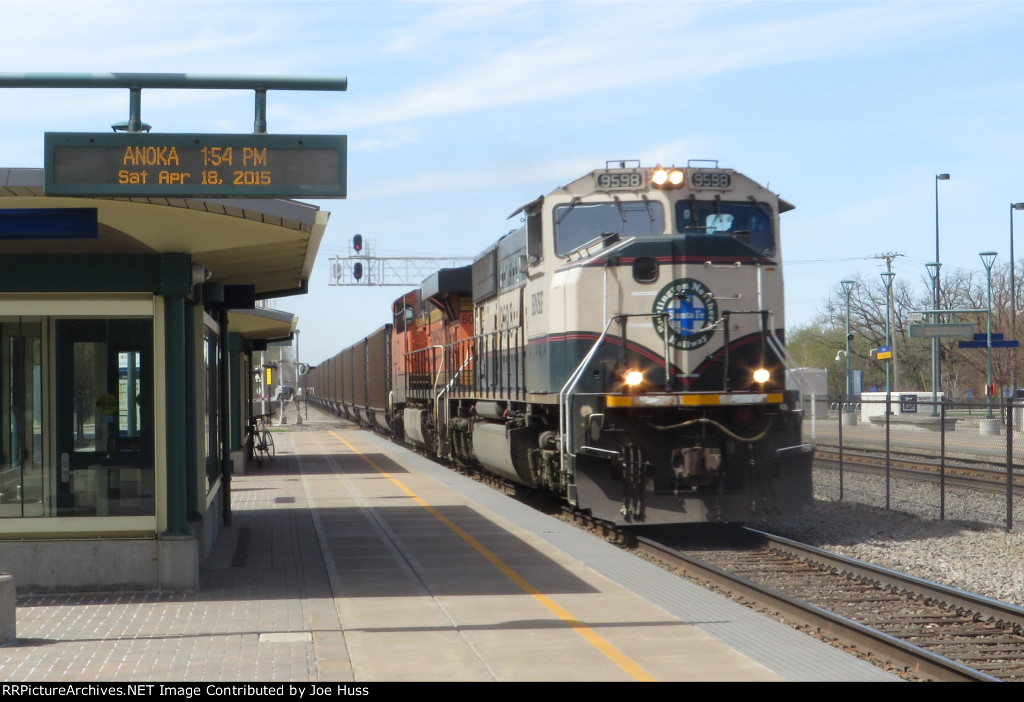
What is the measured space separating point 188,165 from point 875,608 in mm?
6613

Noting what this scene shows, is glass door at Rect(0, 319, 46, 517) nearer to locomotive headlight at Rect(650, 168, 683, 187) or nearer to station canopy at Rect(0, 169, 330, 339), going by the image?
station canopy at Rect(0, 169, 330, 339)

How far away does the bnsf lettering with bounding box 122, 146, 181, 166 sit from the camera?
8.00 meters

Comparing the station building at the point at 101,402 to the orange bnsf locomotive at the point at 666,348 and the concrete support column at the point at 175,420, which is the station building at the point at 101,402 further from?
the orange bnsf locomotive at the point at 666,348

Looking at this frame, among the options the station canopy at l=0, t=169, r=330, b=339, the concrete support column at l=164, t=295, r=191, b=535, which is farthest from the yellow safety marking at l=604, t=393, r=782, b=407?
the concrete support column at l=164, t=295, r=191, b=535

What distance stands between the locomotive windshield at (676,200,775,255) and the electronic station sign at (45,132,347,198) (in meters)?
5.82

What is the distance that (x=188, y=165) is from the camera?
801 centimetres

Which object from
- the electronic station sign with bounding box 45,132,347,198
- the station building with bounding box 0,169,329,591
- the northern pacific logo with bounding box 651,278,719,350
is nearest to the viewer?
the electronic station sign with bounding box 45,132,347,198

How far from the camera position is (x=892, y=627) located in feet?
28.0

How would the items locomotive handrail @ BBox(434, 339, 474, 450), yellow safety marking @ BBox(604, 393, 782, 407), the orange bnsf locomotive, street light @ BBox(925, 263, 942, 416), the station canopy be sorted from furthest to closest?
street light @ BBox(925, 263, 942, 416)
locomotive handrail @ BBox(434, 339, 474, 450)
the orange bnsf locomotive
yellow safety marking @ BBox(604, 393, 782, 407)
the station canopy

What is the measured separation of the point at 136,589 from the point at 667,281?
6.45 m

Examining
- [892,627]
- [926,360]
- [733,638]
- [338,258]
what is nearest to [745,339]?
[892,627]

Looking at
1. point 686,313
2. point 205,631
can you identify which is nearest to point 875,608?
point 686,313

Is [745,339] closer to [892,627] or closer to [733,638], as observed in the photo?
[892,627]

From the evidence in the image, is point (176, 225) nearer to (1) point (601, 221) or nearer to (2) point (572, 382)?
(2) point (572, 382)
